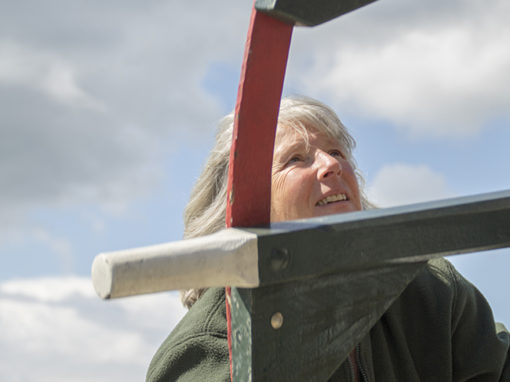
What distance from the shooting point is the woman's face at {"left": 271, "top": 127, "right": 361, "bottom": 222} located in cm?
222

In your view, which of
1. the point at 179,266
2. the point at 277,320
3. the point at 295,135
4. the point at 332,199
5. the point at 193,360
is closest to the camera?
the point at 179,266

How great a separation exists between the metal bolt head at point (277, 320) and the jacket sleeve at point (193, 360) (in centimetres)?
82

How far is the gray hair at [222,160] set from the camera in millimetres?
2393

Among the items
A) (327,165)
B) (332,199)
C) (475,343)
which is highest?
(327,165)

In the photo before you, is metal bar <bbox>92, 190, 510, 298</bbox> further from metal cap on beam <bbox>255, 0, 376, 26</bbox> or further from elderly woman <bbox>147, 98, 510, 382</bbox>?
elderly woman <bbox>147, 98, 510, 382</bbox>

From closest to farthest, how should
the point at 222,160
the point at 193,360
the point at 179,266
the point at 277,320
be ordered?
the point at 179,266, the point at 277,320, the point at 193,360, the point at 222,160

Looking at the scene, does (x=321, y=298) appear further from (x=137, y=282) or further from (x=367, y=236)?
(x=137, y=282)

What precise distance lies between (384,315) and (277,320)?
1160 millimetres

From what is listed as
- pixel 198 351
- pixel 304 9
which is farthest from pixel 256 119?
pixel 198 351

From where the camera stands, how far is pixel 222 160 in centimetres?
258

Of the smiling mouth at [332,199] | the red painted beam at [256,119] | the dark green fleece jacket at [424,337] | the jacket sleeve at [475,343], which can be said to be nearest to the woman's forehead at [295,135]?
the smiling mouth at [332,199]

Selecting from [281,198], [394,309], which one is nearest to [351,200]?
[281,198]

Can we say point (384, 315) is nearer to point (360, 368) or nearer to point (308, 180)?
point (360, 368)

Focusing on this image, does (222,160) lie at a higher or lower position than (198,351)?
higher
